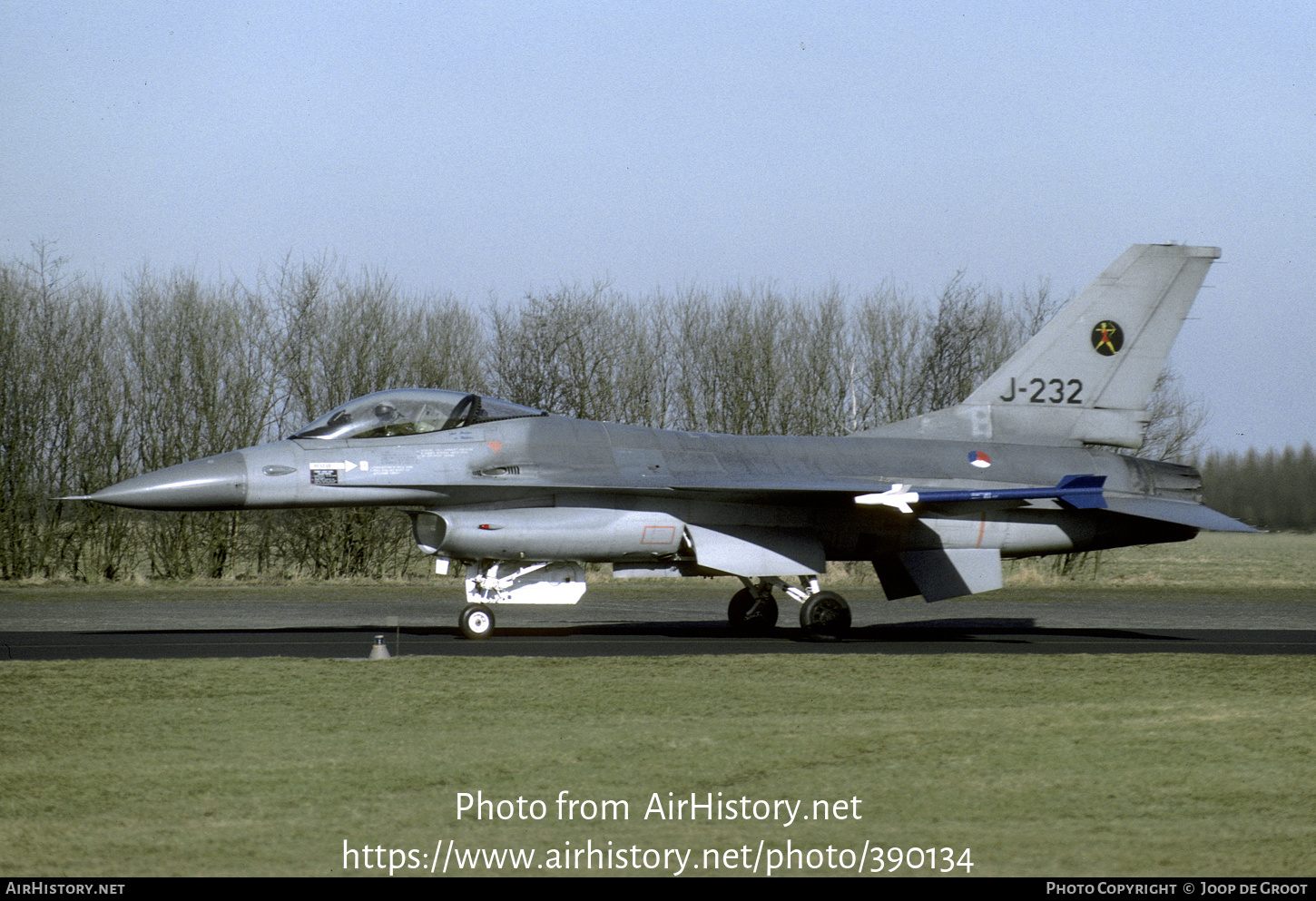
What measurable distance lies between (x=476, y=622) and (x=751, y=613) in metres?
3.90

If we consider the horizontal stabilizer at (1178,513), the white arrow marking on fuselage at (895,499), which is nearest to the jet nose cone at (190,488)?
the white arrow marking on fuselage at (895,499)

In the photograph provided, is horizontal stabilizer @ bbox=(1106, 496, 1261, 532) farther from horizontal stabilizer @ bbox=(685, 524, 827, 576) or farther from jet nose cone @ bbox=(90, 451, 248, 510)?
jet nose cone @ bbox=(90, 451, 248, 510)

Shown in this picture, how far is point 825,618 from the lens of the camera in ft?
49.2

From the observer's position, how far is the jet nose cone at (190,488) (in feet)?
Result: 43.8

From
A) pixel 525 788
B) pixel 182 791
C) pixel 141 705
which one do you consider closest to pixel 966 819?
pixel 525 788

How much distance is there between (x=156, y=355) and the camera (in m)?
30.7

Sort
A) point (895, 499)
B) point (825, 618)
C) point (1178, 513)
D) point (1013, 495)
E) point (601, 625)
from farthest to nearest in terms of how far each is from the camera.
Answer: point (601, 625) < point (1178, 513) < point (825, 618) < point (1013, 495) < point (895, 499)

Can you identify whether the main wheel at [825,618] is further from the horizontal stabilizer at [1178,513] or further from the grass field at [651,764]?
the horizontal stabilizer at [1178,513]

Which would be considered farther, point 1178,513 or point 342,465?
point 1178,513

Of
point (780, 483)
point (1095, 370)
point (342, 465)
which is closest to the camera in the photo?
point (342, 465)

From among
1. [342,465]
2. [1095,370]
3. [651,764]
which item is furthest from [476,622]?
[1095,370]

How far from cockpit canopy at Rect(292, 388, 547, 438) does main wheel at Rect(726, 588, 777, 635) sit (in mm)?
3933

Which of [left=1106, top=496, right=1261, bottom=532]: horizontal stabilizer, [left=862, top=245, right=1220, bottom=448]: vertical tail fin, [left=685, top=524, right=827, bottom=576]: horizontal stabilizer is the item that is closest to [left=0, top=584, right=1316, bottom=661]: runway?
[left=685, top=524, right=827, bottom=576]: horizontal stabilizer

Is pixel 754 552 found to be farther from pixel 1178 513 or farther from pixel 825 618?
pixel 1178 513
